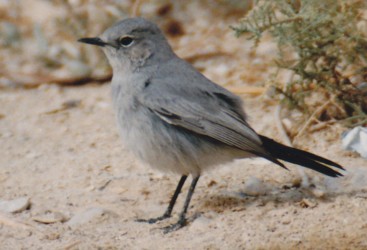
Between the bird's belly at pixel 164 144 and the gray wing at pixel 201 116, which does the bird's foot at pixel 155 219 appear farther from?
the gray wing at pixel 201 116

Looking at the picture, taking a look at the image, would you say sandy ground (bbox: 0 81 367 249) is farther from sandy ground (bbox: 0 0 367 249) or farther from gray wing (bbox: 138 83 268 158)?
gray wing (bbox: 138 83 268 158)

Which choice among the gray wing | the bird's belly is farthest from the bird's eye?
the bird's belly

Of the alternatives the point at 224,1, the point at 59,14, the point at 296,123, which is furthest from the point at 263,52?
the point at 59,14

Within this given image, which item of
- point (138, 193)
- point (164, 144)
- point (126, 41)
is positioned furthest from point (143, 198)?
point (126, 41)

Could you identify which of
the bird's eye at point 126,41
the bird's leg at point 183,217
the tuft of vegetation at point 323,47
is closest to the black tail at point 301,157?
the bird's leg at point 183,217

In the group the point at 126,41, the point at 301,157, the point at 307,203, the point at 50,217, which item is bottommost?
the point at 307,203

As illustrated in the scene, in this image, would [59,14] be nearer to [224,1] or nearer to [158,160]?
[224,1]

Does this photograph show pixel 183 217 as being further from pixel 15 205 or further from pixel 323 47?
pixel 323 47
